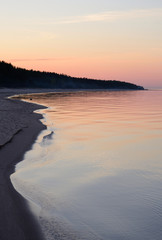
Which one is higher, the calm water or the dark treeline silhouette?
the dark treeline silhouette

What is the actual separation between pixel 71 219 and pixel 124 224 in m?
0.92

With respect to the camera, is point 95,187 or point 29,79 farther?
point 29,79

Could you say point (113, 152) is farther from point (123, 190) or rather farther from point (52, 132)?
point (52, 132)

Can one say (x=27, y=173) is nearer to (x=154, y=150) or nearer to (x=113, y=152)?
(x=113, y=152)

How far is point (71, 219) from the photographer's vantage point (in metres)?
4.97

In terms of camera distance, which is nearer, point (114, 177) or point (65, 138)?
point (114, 177)

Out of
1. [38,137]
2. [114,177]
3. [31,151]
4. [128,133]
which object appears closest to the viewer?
[114,177]

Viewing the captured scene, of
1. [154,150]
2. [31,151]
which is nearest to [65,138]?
[31,151]

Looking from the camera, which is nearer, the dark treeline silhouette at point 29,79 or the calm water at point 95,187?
the calm water at point 95,187

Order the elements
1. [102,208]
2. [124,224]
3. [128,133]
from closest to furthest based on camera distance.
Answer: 1. [124,224]
2. [102,208]
3. [128,133]

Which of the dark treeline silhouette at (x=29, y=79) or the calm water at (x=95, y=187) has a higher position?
the dark treeline silhouette at (x=29, y=79)

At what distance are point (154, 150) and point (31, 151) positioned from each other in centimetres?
457

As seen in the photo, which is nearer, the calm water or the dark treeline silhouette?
the calm water

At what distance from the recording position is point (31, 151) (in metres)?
10.1
